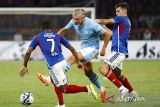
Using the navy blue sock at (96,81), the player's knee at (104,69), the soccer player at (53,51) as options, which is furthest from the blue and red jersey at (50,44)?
the navy blue sock at (96,81)

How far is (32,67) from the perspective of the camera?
2514 cm

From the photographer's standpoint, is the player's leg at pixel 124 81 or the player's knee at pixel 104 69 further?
the player's leg at pixel 124 81

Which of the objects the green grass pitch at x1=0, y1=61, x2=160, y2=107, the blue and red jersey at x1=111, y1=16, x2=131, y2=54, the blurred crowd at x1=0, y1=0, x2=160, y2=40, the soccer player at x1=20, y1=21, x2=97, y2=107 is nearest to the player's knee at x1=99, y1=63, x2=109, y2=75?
the blue and red jersey at x1=111, y1=16, x2=131, y2=54

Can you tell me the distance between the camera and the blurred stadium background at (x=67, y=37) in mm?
15479

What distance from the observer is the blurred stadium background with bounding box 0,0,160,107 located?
15.5 metres

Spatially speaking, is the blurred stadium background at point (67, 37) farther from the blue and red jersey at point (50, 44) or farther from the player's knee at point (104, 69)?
the blue and red jersey at point (50, 44)

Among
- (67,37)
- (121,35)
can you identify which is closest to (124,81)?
(121,35)

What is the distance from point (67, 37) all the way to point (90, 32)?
16.6 m

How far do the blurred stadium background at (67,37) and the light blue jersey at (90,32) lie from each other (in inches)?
52.6

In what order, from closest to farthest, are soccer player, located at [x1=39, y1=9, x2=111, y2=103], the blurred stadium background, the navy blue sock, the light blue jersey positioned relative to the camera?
soccer player, located at [x1=39, y1=9, x2=111, y2=103] < the light blue jersey < the navy blue sock < the blurred stadium background

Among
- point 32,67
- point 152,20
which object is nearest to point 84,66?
point 32,67

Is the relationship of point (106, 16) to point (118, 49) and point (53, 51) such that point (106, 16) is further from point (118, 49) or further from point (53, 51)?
point (53, 51)

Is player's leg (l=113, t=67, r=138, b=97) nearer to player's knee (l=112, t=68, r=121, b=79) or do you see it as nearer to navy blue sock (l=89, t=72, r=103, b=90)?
Result: player's knee (l=112, t=68, r=121, b=79)

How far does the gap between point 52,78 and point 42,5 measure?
25.5 meters
